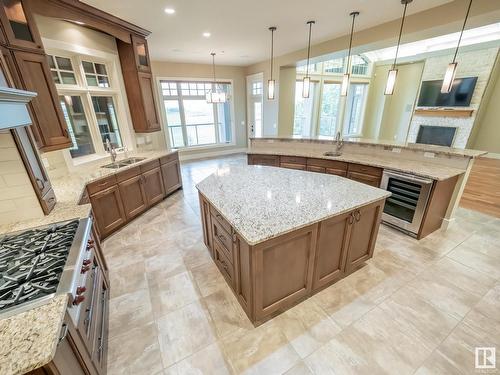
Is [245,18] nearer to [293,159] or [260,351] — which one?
[293,159]

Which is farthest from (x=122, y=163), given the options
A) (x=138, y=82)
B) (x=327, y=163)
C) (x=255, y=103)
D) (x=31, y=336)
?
(x=255, y=103)

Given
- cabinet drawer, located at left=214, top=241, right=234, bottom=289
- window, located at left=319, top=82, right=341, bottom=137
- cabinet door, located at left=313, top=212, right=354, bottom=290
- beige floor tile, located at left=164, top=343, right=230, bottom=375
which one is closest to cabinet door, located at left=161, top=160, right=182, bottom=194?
cabinet drawer, located at left=214, top=241, right=234, bottom=289

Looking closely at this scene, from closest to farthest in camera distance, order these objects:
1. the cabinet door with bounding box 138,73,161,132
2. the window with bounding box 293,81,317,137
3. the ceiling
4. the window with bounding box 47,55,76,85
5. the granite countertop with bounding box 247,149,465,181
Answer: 1. the granite countertop with bounding box 247,149,465,181
2. the ceiling
3. the window with bounding box 47,55,76,85
4. the cabinet door with bounding box 138,73,161,132
5. the window with bounding box 293,81,317,137

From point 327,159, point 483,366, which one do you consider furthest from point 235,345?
point 327,159

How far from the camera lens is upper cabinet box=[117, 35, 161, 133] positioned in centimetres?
359

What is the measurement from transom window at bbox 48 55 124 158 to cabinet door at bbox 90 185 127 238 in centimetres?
97

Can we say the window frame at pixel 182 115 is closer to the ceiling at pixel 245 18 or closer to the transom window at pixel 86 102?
the ceiling at pixel 245 18

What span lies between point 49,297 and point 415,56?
9.44 metres

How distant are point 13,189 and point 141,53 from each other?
3.21 metres

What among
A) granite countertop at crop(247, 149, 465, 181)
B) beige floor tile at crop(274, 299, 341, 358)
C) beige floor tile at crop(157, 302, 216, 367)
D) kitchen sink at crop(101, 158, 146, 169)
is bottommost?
beige floor tile at crop(157, 302, 216, 367)

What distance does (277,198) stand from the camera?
1.87 metres

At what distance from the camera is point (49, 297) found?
3.22 feet

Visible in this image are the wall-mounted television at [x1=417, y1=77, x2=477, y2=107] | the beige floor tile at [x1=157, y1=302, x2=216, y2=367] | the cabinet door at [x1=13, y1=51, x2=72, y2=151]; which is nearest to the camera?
the beige floor tile at [x1=157, y1=302, x2=216, y2=367]

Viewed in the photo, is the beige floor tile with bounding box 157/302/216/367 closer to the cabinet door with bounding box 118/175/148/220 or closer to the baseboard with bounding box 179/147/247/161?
the cabinet door with bounding box 118/175/148/220
